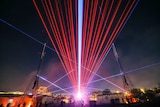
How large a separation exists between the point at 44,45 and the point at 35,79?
1254 centimetres

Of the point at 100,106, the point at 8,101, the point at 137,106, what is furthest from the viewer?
the point at 8,101

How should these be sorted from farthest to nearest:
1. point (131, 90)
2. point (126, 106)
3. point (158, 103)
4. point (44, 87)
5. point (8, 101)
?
point (44, 87), point (131, 90), point (8, 101), point (126, 106), point (158, 103)

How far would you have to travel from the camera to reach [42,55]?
148ft

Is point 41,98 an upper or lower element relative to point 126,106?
upper

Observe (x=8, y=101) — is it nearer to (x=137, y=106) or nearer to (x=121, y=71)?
(x=137, y=106)

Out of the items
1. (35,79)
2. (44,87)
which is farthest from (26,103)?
(44,87)

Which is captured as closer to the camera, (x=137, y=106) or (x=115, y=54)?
(x=137, y=106)

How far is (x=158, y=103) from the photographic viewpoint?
16609mm

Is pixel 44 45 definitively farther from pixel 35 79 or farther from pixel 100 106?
pixel 100 106

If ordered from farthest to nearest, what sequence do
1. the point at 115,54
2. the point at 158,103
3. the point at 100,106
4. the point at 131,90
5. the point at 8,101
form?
the point at 131,90 → the point at 115,54 → the point at 8,101 → the point at 100,106 → the point at 158,103

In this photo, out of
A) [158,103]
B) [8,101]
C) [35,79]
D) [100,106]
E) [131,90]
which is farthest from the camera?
[131,90]

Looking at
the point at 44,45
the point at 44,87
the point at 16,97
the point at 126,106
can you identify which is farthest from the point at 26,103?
the point at 126,106

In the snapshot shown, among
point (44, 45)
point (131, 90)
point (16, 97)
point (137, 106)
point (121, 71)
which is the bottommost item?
point (137, 106)

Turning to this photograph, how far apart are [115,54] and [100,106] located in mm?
35036
